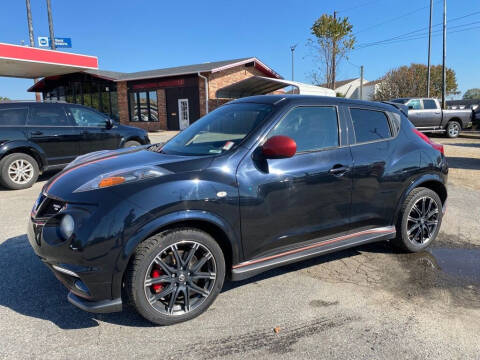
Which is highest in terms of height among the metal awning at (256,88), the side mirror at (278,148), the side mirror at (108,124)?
the metal awning at (256,88)

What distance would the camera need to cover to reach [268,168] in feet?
9.75

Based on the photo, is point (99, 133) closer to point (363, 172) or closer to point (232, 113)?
point (232, 113)

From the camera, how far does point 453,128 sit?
1752 centimetres

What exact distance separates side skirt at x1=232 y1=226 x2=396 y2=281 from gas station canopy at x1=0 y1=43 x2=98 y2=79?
21.7 meters

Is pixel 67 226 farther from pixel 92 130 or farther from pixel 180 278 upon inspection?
pixel 92 130

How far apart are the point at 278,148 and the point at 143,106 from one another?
2689 cm

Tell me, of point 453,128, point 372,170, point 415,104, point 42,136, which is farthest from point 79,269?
point 453,128

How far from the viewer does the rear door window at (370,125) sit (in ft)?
11.9

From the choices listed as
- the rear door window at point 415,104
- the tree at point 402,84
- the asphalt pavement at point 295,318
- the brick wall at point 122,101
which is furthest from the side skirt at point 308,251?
the tree at point 402,84

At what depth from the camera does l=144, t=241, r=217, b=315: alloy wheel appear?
2674 millimetres

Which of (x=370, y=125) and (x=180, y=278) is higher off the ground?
(x=370, y=125)

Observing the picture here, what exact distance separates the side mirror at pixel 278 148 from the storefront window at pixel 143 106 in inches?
1013

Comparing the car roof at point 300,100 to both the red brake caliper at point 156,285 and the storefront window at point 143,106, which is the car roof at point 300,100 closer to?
the red brake caliper at point 156,285

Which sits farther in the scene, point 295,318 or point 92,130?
point 92,130
